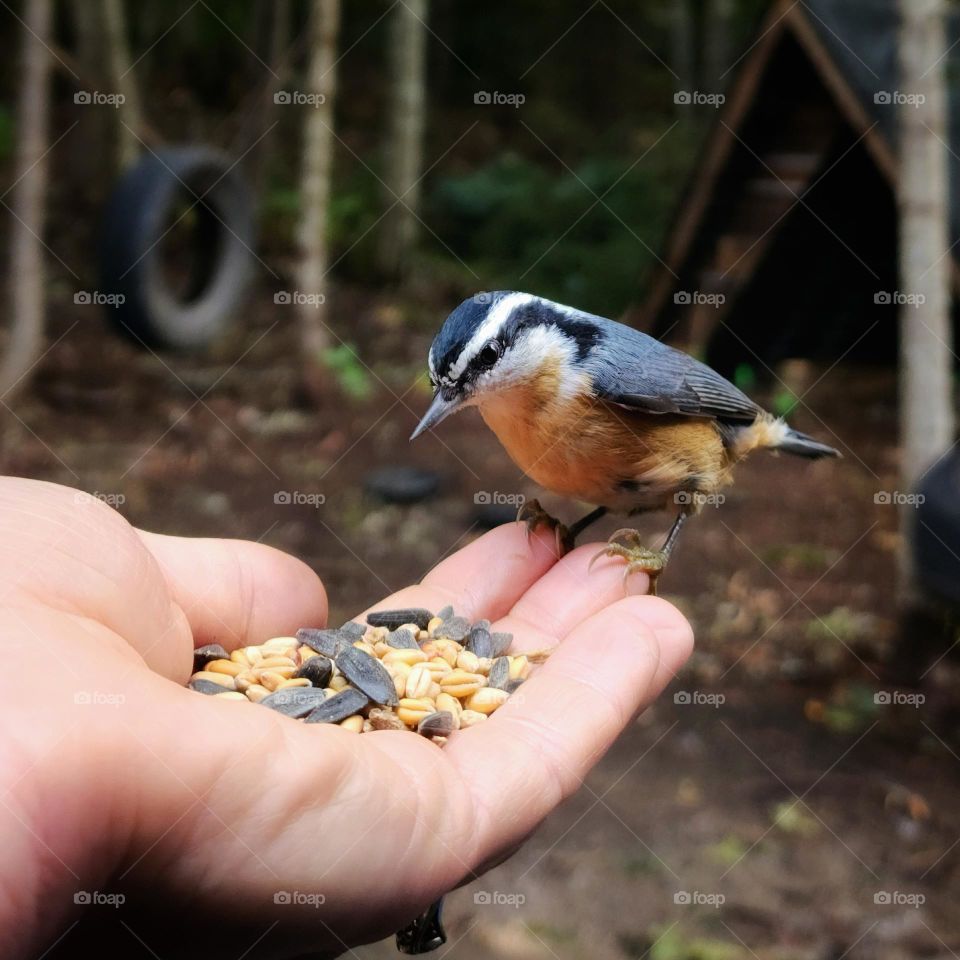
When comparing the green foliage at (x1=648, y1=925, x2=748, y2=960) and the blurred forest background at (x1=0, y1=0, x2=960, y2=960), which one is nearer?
the green foliage at (x1=648, y1=925, x2=748, y2=960)

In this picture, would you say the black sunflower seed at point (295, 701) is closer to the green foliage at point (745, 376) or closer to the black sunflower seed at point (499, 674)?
the black sunflower seed at point (499, 674)

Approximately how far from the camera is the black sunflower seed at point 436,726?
7.08 feet

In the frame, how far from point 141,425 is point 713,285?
11.5 feet

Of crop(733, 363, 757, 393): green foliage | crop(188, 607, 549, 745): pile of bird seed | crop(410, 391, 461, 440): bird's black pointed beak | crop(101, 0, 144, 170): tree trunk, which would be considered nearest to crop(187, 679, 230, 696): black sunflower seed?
crop(188, 607, 549, 745): pile of bird seed

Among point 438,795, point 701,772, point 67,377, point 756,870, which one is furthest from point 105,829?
point 67,377

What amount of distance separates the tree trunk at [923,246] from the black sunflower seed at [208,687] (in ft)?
10.4

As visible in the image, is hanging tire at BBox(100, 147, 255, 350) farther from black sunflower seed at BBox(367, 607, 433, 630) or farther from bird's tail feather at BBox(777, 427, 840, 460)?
black sunflower seed at BBox(367, 607, 433, 630)

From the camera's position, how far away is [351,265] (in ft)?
33.8

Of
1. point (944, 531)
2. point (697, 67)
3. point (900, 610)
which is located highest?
point (697, 67)

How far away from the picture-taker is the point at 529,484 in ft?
20.7

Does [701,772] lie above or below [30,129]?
below

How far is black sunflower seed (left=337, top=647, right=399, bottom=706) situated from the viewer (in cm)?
229

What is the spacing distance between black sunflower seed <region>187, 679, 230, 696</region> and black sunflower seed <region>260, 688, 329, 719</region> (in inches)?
4.1

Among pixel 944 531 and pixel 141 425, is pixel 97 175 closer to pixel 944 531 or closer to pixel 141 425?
pixel 141 425
